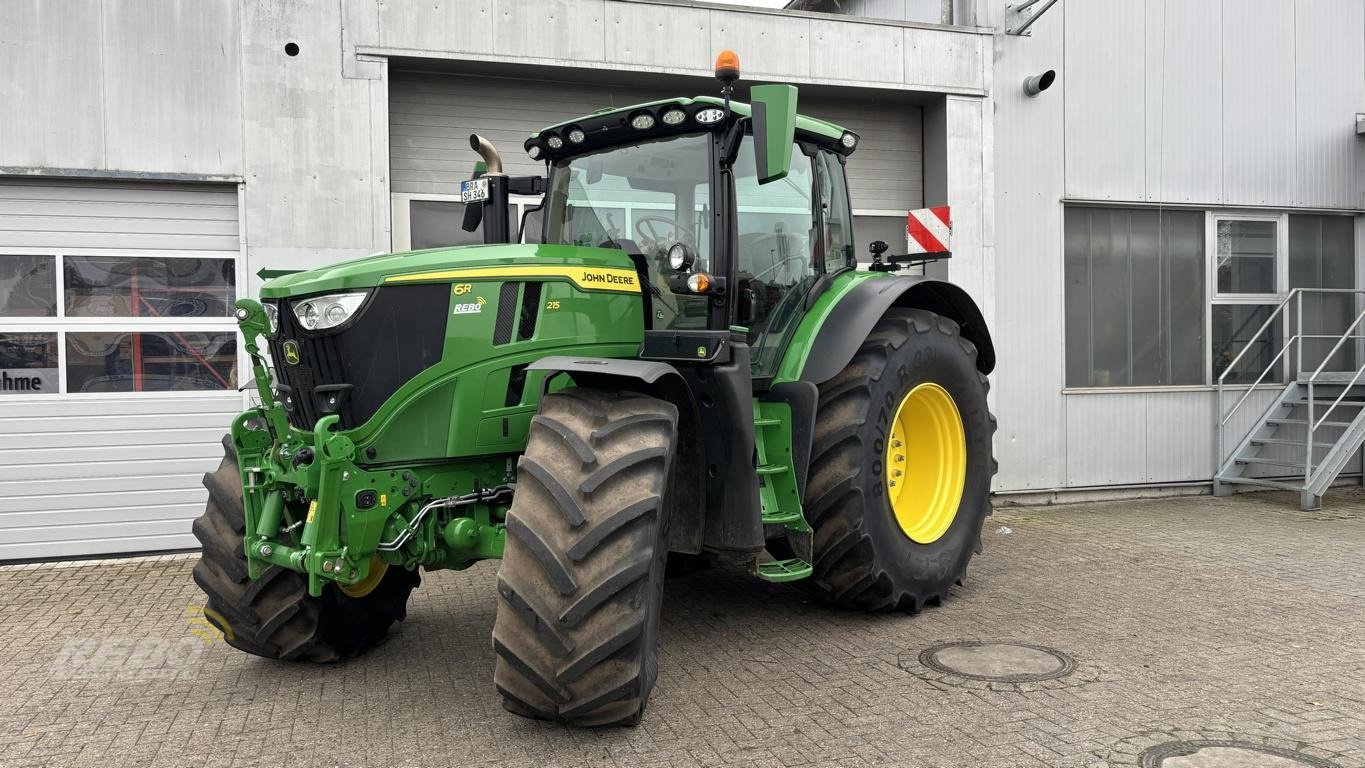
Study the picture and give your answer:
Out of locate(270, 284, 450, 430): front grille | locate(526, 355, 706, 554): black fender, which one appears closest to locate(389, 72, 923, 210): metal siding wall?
locate(270, 284, 450, 430): front grille

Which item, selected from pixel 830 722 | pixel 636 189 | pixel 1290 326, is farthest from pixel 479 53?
pixel 1290 326

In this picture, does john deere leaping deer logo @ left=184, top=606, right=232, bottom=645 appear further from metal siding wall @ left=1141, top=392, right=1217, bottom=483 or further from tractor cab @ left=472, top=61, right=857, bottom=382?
metal siding wall @ left=1141, top=392, right=1217, bottom=483

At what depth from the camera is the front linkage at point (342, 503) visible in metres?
3.90

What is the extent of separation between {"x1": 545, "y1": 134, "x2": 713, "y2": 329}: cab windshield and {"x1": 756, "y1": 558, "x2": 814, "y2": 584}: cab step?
1160 mm

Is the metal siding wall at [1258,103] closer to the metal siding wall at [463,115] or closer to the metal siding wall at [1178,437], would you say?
the metal siding wall at [1178,437]

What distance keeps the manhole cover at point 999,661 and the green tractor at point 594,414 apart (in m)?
0.52

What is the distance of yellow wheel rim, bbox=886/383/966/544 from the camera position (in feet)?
19.0

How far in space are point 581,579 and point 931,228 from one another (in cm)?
587

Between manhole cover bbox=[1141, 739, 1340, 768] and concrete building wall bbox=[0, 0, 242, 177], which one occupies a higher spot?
concrete building wall bbox=[0, 0, 242, 177]

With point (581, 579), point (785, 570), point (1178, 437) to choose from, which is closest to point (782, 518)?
point (785, 570)

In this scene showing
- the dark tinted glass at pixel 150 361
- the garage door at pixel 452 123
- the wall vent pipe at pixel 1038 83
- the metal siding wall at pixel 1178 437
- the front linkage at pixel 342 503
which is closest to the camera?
the front linkage at pixel 342 503

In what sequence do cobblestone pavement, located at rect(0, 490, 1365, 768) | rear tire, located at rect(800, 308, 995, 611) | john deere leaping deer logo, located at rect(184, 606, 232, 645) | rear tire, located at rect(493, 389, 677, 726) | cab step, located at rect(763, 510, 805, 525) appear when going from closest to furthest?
rear tire, located at rect(493, 389, 677, 726) → cobblestone pavement, located at rect(0, 490, 1365, 768) → john deere leaping deer logo, located at rect(184, 606, 232, 645) → cab step, located at rect(763, 510, 805, 525) → rear tire, located at rect(800, 308, 995, 611)

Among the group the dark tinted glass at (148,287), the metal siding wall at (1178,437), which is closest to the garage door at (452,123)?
the dark tinted glass at (148,287)

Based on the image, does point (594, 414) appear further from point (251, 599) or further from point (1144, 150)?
point (1144, 150)
